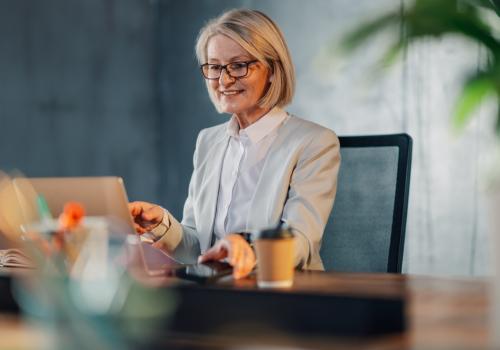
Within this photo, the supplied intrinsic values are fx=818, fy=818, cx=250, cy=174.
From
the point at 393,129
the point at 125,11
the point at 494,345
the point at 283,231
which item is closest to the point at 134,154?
the point at 125,11

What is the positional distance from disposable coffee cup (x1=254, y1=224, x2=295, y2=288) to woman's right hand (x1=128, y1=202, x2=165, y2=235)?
0.76 meters

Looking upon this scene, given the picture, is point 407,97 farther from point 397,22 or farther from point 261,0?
point 397,22

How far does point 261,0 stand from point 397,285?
3582 millimetres

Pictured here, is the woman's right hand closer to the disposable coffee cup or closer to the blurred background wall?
the disposable coffee cup

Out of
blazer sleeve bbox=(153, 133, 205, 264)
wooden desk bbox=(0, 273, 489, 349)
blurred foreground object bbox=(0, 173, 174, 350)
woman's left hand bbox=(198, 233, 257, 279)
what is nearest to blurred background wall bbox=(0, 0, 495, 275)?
blazer sleeve bbox=(153, 133, 205, 264)

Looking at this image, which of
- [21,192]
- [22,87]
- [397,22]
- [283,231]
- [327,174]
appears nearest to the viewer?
[397,22]

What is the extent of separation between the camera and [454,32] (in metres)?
0.93

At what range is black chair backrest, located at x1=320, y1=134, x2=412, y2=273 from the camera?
2.12 meters

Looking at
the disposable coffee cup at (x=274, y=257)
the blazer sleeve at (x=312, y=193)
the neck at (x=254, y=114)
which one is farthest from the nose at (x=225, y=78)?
the disposable coffee cup at (x=274, y=257)

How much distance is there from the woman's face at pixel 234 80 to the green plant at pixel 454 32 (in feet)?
4.78

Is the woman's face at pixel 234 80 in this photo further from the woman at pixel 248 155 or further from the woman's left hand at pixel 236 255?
the woman's left hand at pixel 236 255

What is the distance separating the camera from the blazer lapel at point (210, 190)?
2.41 m

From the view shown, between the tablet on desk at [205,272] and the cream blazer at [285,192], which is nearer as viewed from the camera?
the tablet on desk at [205,272]

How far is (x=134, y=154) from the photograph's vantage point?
498cm
